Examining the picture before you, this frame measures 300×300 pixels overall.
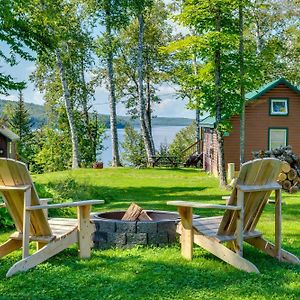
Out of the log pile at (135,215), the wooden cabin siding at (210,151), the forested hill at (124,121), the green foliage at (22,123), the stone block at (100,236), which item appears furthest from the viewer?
the green foliage at (22,123)

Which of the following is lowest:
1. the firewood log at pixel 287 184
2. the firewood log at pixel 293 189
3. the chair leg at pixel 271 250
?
the firewood log at pixel 293 189

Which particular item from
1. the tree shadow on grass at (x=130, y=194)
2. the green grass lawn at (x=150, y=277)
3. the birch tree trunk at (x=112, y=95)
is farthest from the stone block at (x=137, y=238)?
the birch tree trunk at (x=112, y=95)

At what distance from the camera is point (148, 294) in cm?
466

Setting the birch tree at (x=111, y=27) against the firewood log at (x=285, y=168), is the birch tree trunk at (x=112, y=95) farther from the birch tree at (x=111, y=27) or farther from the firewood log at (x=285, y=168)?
the firewood log at (x=285, y=168)

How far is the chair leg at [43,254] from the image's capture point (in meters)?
5.33

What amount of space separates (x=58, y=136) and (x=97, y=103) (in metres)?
3.38

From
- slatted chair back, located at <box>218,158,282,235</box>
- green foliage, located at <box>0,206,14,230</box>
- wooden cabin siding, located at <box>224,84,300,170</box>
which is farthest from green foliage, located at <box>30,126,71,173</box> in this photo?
slatted chair back, located at <box>218,158,282,235</box>

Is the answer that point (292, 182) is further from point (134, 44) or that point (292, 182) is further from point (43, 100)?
point (43, 100)

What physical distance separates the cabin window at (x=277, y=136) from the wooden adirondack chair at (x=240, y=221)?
57.1 ft

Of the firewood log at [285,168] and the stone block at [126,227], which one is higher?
the firewood log at [285,168]

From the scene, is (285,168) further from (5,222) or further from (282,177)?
(5,222)

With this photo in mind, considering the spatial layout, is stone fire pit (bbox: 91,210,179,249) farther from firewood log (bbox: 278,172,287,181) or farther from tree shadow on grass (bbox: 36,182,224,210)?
firewood log (bbox: 278,172,287,181)

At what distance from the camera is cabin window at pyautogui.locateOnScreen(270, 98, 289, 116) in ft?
74.9

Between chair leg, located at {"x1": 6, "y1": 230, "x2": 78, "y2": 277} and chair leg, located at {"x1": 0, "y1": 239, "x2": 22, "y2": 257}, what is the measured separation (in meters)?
0.58
